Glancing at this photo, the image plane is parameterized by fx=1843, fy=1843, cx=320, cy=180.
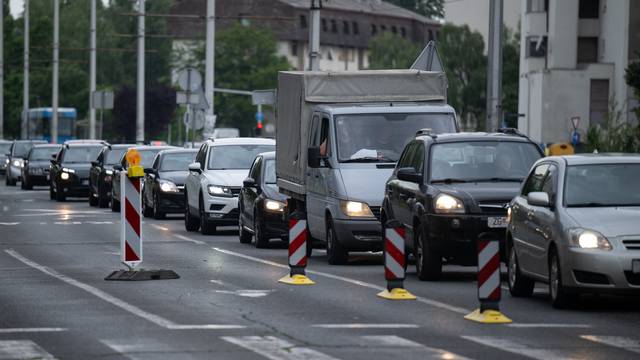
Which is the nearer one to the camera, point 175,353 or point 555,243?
point 175,353

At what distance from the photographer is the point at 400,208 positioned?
21234mm

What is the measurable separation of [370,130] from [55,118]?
76.5 m

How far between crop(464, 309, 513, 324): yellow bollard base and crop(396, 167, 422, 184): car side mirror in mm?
4742

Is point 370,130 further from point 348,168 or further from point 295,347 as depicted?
point 295,347

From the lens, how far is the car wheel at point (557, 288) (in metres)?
16.5

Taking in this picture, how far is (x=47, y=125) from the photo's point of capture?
110750 mm

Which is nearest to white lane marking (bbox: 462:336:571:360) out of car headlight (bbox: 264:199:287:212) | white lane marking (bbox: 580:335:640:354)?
white lane marking (bbox: 580:335:640:354)

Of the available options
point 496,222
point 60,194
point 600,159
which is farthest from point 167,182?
point 600,159

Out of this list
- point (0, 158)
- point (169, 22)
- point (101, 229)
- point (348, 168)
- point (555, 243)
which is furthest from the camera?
point (169, 22)

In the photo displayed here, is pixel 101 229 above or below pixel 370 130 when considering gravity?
below

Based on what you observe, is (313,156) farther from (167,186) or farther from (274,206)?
(167,186)

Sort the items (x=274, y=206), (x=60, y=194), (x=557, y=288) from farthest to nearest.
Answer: (x=60, y=194), (x=274, y=206), (x=557, y=288)

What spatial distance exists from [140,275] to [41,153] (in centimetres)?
4379

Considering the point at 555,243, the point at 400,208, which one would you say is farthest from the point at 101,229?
the point at 555,243
